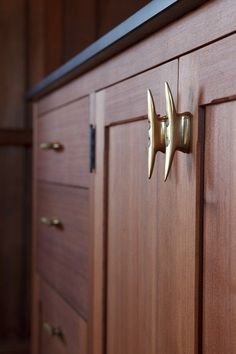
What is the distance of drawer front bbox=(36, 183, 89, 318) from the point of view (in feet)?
3.76

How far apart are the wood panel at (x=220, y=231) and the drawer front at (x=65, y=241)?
504mm

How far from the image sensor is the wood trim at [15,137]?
6.40 ft

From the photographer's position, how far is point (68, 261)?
1.25 metres

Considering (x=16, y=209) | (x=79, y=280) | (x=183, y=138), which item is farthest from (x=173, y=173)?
(x=16, y=209)

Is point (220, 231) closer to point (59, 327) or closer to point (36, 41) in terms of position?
point (59, 327)

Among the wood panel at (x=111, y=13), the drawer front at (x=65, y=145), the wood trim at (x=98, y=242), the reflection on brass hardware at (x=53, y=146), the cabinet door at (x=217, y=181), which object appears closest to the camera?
the cabinet door at (x=217, y=181)

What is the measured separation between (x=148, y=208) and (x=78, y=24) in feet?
4.15

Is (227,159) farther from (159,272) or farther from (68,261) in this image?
(68,261)

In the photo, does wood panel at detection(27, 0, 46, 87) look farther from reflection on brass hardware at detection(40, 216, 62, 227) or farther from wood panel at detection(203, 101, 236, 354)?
wood panel at detection(203, 101, 236, 354)

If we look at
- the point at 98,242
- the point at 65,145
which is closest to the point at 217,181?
the point at 98,242

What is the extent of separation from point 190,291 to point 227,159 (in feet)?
0.56

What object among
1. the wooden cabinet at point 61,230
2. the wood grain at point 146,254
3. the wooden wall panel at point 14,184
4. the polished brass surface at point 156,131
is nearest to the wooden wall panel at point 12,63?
the wooden wall panel at point 14,184

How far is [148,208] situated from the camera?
800 mm

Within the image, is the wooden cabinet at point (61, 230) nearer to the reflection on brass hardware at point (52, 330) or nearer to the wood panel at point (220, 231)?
the reflection on brass hardware at point (52, 330)
